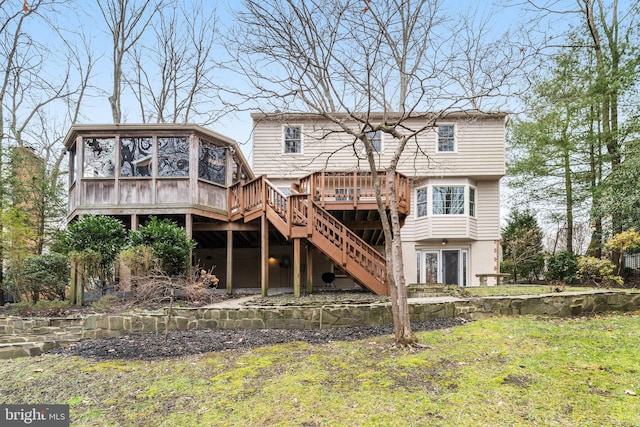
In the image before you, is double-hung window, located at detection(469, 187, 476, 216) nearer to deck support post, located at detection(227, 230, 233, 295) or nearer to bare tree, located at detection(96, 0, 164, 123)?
deck support post, located at detection(227, 230, 233, 295)

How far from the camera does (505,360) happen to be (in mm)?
4578

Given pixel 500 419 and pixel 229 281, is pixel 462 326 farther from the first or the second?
pixel 229 281

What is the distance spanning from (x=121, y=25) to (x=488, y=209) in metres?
17.8

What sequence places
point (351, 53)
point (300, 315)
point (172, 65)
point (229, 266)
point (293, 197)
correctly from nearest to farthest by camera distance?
point (300, 315) → point (351, 53) → point (293, 197) → point (229, 266) → point (172, 65)

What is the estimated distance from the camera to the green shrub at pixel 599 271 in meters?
11.1

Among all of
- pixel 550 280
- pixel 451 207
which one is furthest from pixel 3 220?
pixel 550 280

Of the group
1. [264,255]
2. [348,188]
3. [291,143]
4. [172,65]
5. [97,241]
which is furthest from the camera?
[172,65]

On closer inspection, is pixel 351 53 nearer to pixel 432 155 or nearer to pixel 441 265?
pixel 432 155

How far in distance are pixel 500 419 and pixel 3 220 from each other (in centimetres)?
1147

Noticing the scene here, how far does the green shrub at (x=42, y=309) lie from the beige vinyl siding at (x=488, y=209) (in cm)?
1394

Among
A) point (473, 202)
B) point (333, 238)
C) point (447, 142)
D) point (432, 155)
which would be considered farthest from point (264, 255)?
point (473, 202)

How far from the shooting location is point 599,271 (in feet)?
38.2

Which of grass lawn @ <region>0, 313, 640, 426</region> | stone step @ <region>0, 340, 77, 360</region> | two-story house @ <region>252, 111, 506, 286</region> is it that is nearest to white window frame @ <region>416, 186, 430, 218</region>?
two-story house @ <region>252, 111, 506, 286</region>

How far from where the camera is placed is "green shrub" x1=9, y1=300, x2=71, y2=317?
325 inches
